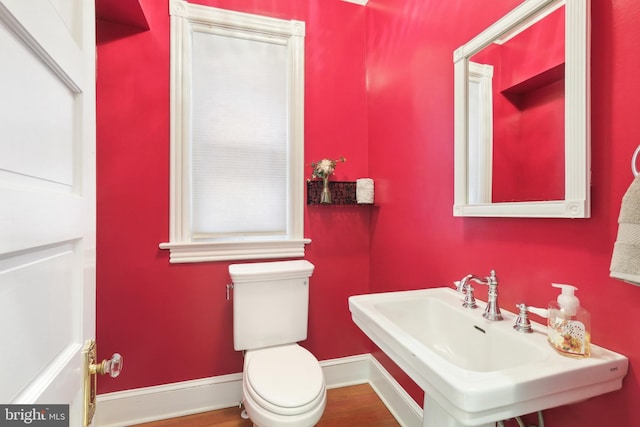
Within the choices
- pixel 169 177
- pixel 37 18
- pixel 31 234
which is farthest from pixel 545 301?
pixel 169 177

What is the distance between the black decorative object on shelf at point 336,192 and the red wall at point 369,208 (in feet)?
0.29

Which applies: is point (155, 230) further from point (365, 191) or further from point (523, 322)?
point (523, 322)

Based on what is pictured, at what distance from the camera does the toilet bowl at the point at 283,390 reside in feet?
3.61

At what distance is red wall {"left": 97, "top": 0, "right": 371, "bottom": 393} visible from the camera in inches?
60.4

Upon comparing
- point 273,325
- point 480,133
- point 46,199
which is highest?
point 480,133

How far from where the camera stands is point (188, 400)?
5.41 feet

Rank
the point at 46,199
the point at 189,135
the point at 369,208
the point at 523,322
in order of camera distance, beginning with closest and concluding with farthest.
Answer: the point at 46,199
the point at 523,322
the point at 189,135
the point at 369,208

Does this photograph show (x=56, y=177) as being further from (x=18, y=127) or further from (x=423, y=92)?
(x=423, y=92)

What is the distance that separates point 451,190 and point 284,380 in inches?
44.9

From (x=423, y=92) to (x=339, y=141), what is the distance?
0.64 meters

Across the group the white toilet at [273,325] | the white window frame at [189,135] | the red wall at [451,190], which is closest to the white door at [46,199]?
the white toilet at [273,325]

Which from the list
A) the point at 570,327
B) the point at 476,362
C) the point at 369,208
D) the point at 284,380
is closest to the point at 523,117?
the point at 570,327

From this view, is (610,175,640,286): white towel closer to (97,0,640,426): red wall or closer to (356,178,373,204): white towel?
(97,0,640,426): red wall

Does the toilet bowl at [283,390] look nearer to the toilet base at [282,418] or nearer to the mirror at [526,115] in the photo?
the toilet base at [282,418]
